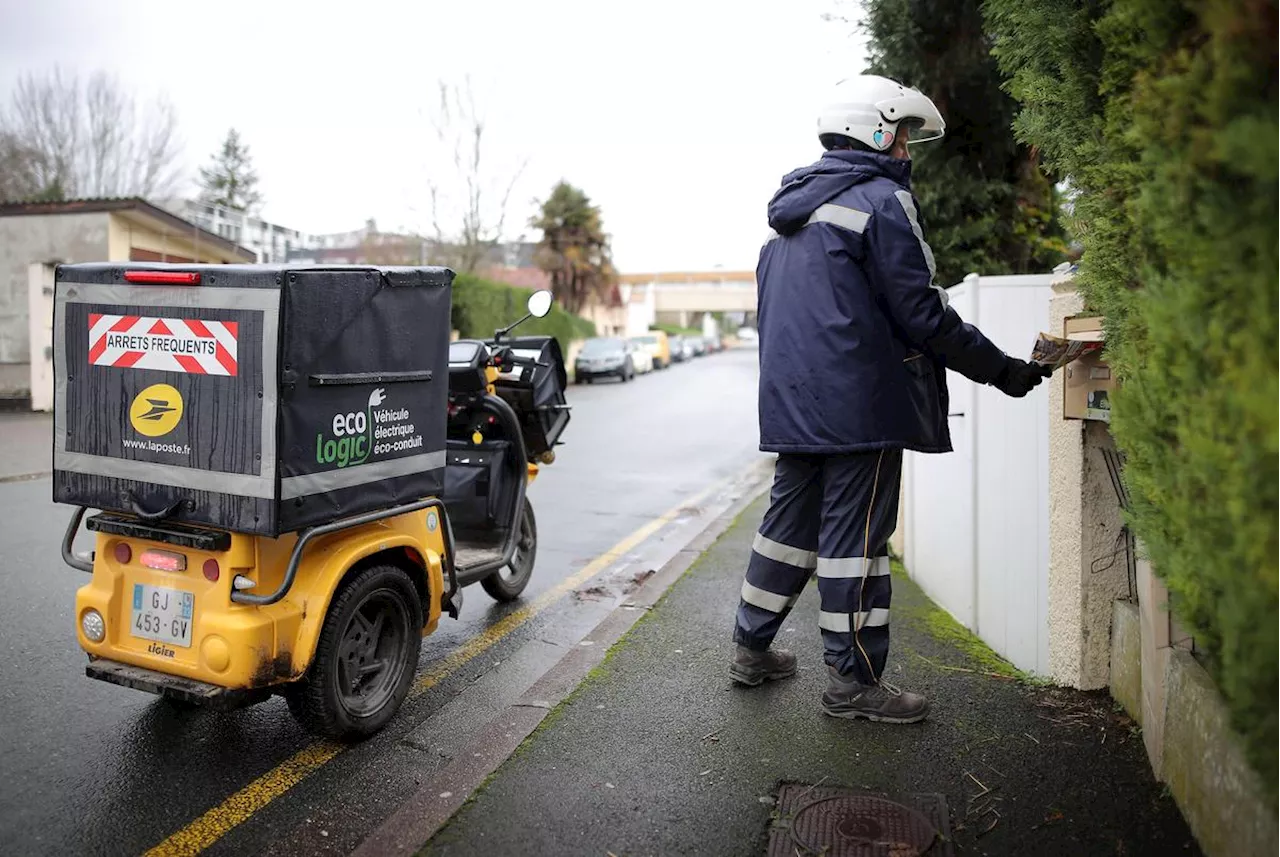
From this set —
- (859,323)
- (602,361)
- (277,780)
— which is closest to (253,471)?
(277,780)

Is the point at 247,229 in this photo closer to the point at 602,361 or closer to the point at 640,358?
the point at 640,358

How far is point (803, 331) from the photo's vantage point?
12.4 feet

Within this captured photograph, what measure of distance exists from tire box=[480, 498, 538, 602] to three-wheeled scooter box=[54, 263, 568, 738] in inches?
70.1

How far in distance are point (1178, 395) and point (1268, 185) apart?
54 centimetres

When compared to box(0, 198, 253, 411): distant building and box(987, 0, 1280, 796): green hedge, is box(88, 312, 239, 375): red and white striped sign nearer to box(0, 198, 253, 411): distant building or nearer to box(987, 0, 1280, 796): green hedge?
box(987, 0, 1280, 796): green hedge

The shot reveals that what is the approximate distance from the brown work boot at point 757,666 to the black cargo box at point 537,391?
2.05 metres

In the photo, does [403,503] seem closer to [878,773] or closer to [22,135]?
[878,773]

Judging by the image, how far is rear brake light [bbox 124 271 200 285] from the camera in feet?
11.1

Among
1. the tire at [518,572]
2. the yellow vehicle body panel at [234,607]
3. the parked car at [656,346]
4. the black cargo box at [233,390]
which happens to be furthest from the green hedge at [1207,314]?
the parked car at [656,346]

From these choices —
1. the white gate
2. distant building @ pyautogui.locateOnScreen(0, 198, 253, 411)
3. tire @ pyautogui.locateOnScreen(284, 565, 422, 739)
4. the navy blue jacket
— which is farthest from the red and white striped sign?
distant building @ pyautogui.locateOnScreen(0, 198, 253, 411)

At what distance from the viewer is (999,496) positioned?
14.7 ft

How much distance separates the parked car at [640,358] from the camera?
3866 cm

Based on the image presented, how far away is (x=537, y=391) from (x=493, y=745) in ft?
8.42

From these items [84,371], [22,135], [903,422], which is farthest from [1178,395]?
[22,135]
